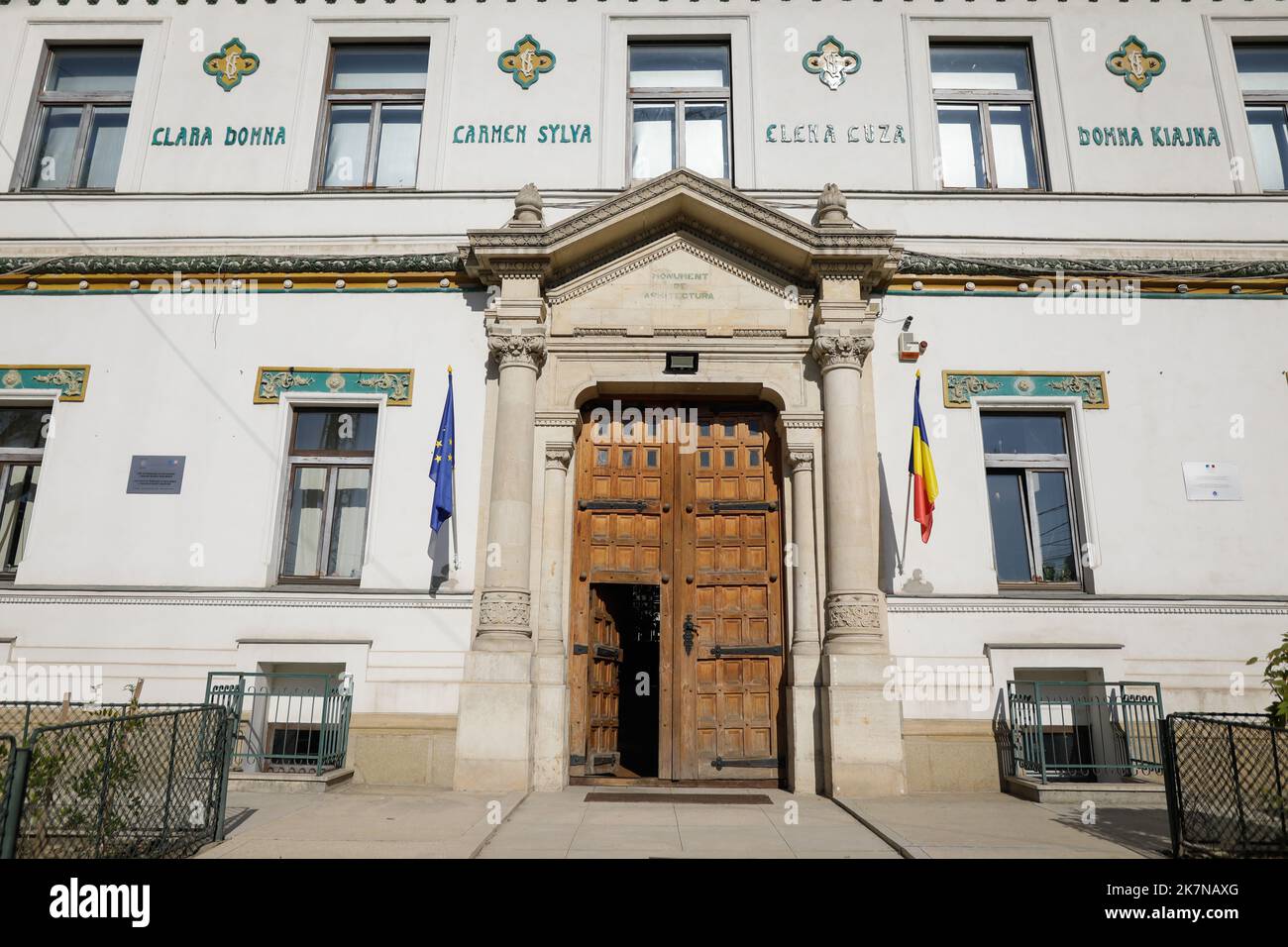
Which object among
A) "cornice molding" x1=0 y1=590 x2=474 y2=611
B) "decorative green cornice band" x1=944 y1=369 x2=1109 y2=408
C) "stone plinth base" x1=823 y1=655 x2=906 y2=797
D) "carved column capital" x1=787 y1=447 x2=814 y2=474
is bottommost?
"stone plinth base" x1=823 y1=655 x2=906 y2=797

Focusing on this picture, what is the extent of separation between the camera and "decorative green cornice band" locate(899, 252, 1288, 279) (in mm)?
10359

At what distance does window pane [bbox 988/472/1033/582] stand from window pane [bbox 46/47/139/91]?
12.6 metres

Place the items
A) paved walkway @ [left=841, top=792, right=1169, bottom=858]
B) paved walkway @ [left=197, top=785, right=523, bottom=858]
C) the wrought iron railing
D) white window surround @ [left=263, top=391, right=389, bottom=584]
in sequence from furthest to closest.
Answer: white window surround @ [left=263, top=391, right=389, bottom=584] → paved walkway @ [left=841, top=792, right=1169, bottom=858] → paved walkway @ [left=197, top=785, right=523, bottom=858] → the wrought iron railing

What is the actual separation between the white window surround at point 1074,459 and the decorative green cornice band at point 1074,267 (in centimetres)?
162

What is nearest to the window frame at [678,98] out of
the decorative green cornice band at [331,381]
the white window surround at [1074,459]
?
the decorative green cornice band at [331,381]

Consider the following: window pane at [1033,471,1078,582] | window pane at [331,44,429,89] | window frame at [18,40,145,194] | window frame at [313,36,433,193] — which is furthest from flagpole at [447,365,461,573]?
window pane at [1033,471,1078,582]

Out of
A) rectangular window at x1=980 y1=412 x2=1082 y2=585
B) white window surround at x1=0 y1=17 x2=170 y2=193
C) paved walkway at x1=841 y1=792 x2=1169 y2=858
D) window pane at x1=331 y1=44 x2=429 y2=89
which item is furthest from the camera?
window pane at x1=331 y1=44 x2=429 y2=89

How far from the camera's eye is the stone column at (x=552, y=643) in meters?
8.98

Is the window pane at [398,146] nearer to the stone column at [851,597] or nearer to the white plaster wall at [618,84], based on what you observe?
the white plaster wall at [618,84]

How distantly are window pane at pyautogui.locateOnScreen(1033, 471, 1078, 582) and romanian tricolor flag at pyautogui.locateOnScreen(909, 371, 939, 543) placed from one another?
1.47 meters

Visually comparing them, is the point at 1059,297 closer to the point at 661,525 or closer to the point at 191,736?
the point at 661,525

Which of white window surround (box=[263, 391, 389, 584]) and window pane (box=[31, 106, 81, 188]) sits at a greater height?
window pane (box=[31, 106, 81, 188])

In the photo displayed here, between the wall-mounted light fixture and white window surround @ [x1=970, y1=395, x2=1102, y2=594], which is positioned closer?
white window surround @ [x1=970, y1=395, x2=1102, y2=594]

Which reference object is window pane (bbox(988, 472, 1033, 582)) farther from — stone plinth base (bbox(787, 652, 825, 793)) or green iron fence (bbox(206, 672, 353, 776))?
green iron fence (bbox(206, 672, 353, 776))
